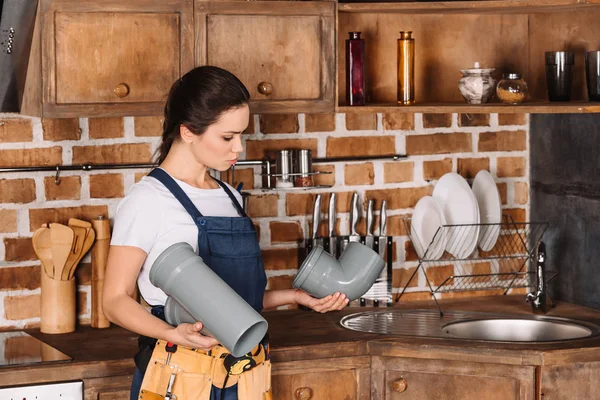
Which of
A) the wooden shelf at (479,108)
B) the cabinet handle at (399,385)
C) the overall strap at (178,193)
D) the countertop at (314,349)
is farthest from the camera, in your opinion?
the wooden shelf at (479,108)

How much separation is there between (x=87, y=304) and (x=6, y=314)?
0.82 ft

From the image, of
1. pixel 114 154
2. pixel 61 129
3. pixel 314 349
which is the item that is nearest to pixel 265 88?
pixel 114 154

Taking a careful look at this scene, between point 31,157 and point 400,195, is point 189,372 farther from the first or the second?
point 400,195

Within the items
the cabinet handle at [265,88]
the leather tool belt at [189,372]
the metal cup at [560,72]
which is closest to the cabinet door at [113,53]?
the cabinet handle at [265,88]

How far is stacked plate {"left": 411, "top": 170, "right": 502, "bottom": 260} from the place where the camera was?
3375 millimetres

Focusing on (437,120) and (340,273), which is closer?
(340,273)

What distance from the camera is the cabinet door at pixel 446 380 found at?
2746 mm

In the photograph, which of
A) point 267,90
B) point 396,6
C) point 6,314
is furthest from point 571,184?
point 6,314

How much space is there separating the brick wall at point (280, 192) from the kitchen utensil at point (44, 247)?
86 millimetres

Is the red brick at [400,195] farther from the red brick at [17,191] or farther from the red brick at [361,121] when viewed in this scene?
the red brick at [17,191]

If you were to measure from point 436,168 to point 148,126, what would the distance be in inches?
41.3

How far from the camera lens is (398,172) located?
3.46 metres

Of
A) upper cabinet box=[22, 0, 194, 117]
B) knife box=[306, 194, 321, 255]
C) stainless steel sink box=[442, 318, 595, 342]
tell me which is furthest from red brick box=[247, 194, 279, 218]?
stainless steel sink box=[442, 318, 595, 342]

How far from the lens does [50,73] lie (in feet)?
8.89
